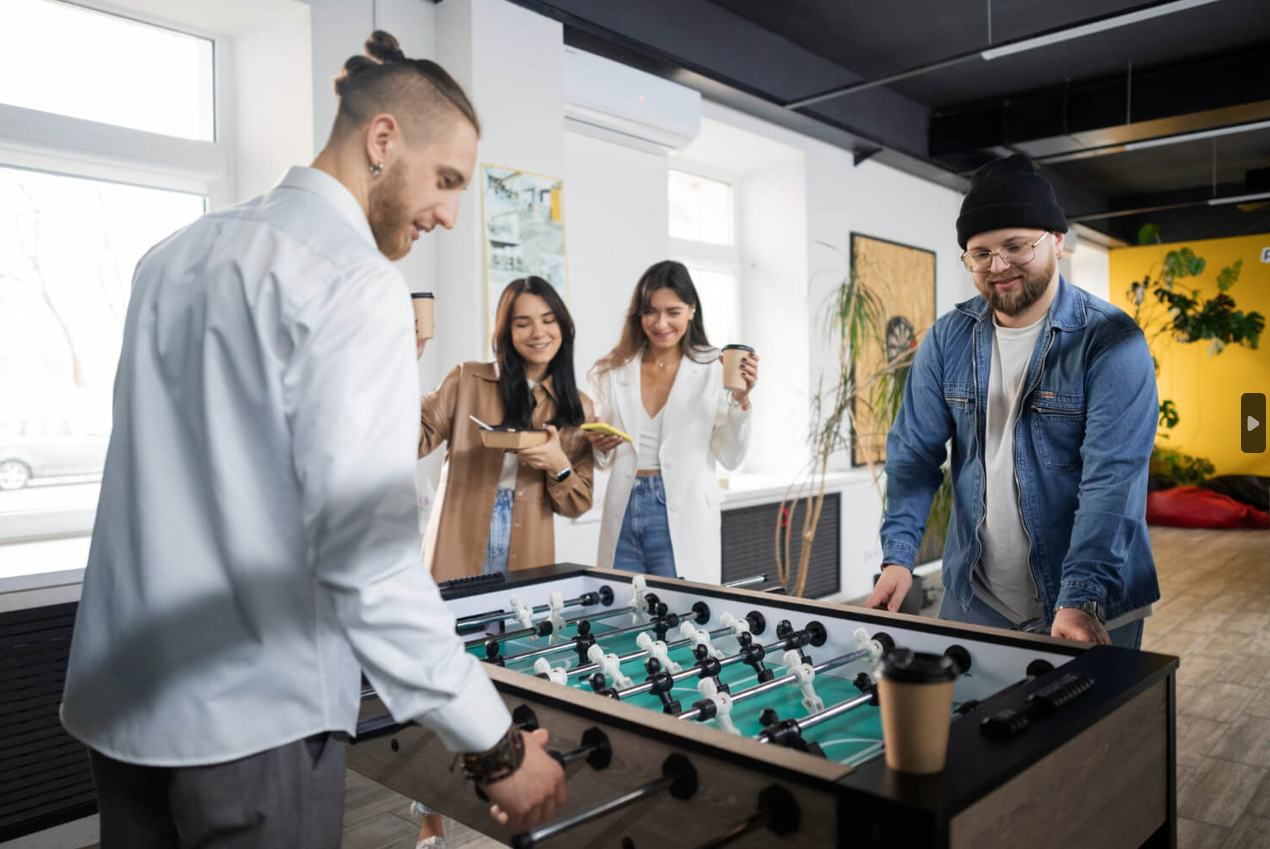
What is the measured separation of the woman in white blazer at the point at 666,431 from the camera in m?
2.90

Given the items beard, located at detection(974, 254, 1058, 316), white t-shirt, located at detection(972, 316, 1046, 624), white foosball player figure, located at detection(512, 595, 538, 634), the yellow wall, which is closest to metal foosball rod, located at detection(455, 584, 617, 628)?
white foosball player figure, located at detection(512, 595, 538, 634)

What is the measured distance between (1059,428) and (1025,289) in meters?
0.30

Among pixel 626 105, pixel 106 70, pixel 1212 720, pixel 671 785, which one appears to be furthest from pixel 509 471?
pixel 1212 720

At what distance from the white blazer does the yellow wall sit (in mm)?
8116

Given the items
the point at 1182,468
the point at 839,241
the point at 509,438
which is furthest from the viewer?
the point at 1182,468

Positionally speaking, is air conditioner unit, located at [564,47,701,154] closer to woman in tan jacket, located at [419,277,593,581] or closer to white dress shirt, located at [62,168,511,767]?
woman in tan jacket, located at [419,277,593,581]

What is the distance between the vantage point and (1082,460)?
1.81 m

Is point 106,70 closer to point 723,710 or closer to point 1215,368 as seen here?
point 723,710

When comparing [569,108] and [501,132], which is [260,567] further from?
[569,108]

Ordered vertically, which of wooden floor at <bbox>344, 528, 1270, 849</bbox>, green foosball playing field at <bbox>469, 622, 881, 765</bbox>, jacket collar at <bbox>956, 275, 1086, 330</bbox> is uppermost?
jacket collar at <bbox>956, 275, 1086, 330</bbox>

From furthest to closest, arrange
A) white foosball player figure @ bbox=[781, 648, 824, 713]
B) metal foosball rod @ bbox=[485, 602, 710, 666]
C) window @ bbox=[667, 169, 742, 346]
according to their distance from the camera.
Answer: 1. window @ bbox=[667, 169, 742, 346]
2. metal foosball rod @ bbox=[485, 602, 710, 666]
3. white foosball player figure @ bbox=[781, 648, 824, 713]

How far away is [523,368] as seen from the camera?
2.81 m

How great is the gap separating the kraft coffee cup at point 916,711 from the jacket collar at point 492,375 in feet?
6.39

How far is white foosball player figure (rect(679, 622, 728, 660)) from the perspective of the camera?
5.46 ft
